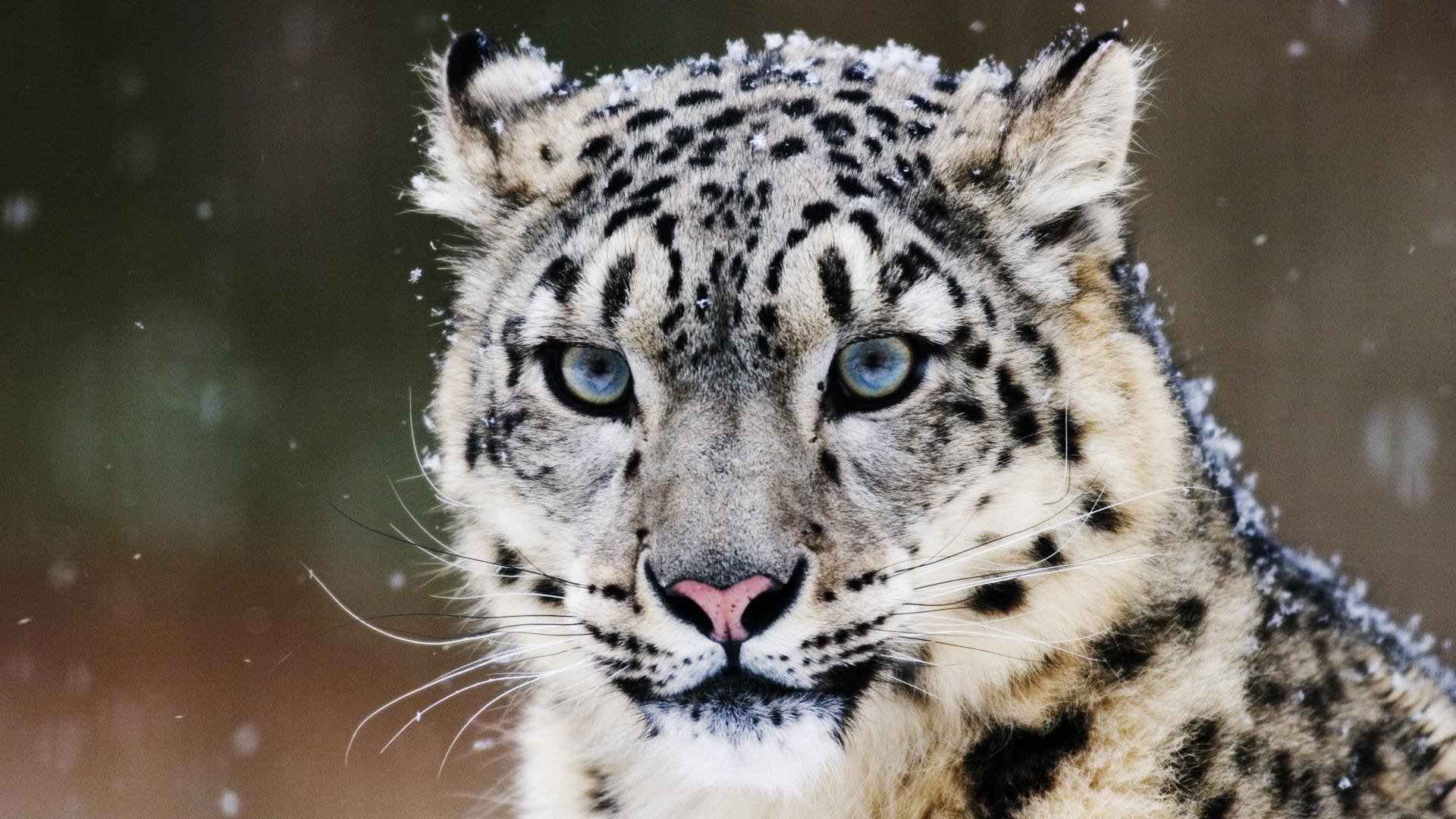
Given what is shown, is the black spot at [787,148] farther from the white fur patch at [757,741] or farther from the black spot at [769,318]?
the white fur patch at [757,741]

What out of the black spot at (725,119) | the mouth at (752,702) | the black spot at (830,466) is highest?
the black spot at (725,119)

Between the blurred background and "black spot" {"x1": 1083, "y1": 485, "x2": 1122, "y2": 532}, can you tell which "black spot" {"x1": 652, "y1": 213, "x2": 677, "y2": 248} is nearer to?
"black spot" {"x1": 1083, "y1": 485, "x2": 1122, "y2": 532}

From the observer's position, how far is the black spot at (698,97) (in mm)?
3410

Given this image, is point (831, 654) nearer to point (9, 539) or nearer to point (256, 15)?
point (9, 539)

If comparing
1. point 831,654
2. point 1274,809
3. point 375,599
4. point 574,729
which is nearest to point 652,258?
point 831,654

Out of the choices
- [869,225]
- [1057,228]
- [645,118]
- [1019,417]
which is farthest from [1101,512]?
[645,118]

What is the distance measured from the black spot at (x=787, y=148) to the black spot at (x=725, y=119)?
0.16 metres

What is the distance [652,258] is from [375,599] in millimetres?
7033

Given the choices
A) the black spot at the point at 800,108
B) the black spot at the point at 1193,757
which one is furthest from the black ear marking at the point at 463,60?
the black spot at the point at 1193,757

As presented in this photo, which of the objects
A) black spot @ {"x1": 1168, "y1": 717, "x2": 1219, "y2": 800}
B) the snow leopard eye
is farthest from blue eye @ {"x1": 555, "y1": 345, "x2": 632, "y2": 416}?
black spot @ {"x1": 1168, "y1": 717, "x2": 1219, "y2": 800}

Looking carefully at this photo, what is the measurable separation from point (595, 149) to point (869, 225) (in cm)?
83

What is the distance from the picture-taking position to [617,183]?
10.6 feet

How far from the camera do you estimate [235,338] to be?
9641 mm

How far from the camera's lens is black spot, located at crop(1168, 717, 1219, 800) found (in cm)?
272
